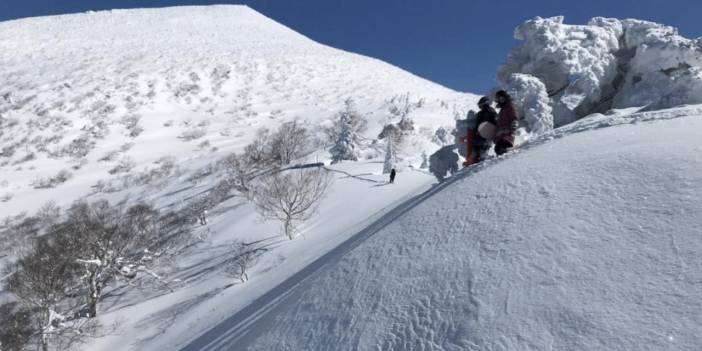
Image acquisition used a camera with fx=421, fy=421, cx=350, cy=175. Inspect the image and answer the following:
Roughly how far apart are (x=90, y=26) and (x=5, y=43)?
10971 millimetres

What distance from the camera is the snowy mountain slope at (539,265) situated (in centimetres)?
286

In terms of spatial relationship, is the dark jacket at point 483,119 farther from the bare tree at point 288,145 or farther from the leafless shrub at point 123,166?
the leafless shrub at point 123,166

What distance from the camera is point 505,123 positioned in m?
7.67

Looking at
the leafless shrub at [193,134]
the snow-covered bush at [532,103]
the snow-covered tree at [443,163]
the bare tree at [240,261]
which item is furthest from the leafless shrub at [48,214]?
the snow-covered bush at [532,103]

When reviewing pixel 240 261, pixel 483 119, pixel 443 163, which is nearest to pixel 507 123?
pixel 483 119

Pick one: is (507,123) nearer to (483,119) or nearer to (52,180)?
(483,119)

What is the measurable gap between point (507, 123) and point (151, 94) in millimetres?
40627

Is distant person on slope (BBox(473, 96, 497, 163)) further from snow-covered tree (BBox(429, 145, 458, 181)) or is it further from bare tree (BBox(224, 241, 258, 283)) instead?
bare tree (BBox(224, 241, 258, 283))

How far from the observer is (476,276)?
3.81 metres

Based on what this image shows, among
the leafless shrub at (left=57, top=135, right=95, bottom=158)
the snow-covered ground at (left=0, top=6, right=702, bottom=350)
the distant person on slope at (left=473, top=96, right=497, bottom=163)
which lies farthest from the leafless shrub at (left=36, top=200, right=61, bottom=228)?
the distant person on slope at (left=473, top=96, right=497, bottom=163)

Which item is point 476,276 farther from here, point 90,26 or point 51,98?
point 90,26

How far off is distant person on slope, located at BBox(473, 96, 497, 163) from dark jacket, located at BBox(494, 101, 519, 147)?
1.18 ft

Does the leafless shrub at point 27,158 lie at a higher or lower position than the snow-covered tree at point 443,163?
lower

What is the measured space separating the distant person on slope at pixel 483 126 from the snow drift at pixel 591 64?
6107 mm
